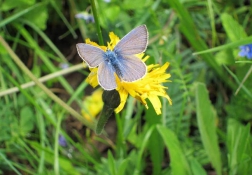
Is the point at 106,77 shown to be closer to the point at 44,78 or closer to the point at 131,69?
the point at 131,69

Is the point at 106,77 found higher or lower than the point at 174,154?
higher

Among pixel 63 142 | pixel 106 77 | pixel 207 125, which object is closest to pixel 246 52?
pixel 207 125

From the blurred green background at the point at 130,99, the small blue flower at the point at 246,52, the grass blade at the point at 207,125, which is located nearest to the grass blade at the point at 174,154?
the blurred green background at the point at 130,99

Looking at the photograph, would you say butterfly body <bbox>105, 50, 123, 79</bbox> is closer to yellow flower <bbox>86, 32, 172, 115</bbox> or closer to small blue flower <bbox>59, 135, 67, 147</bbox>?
yellow flower <bbox>86, 32, 172, 115</bbox>

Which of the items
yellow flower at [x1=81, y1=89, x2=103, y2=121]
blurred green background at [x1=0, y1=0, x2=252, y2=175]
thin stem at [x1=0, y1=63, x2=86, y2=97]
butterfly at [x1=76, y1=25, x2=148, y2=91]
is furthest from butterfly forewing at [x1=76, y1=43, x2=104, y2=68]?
yellow flower at [x1=81, y1=89, x2=103, y2=121]

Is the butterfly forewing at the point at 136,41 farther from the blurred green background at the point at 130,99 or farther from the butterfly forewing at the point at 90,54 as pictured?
the blurred green background at the point at 130,99

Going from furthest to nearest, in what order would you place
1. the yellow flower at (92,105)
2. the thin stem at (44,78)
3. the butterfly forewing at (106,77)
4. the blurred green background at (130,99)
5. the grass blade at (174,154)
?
the yellow flower at (92,105)
the thin stem at (44,78)
the blurred green background at (130,99)
the grass blade at (174,154)
the butterfly forewing at (106,77)
